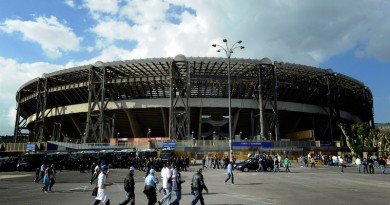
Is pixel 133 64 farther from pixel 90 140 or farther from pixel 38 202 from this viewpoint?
pixel 38 202

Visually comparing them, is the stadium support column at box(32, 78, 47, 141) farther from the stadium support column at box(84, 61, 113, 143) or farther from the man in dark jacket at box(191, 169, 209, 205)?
the man in dark jacket at box(191, 169, 209, 205)

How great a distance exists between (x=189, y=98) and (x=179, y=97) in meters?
4.09

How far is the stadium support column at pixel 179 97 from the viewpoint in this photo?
5550 centimetres

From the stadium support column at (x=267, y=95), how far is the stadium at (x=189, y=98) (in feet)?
0.58

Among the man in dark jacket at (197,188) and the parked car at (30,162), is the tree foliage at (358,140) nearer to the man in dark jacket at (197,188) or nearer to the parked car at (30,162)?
the parked car at (30,162)

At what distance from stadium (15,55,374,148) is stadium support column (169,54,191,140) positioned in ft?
0.56

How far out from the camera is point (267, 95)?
61531 mm

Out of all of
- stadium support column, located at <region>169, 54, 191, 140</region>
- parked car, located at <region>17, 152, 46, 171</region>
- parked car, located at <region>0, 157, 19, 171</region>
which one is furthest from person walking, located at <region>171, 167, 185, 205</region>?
stadium support column, located at <region>169, 54, 191, 140</region>

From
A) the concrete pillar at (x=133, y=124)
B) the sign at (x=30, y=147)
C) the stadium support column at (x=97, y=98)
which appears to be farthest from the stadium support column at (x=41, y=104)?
the concrete pillar at (x=133, y=124)

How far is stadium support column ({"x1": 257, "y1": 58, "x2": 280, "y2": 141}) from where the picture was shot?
58.3 m

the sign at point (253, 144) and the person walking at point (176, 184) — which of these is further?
the sign at point (253, 144)

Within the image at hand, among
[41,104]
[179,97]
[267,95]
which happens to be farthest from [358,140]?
[41,104]

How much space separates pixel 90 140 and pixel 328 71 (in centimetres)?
4630

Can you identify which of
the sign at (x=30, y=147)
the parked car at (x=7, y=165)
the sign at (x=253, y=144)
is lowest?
the parked car at (x=7, y=165)
